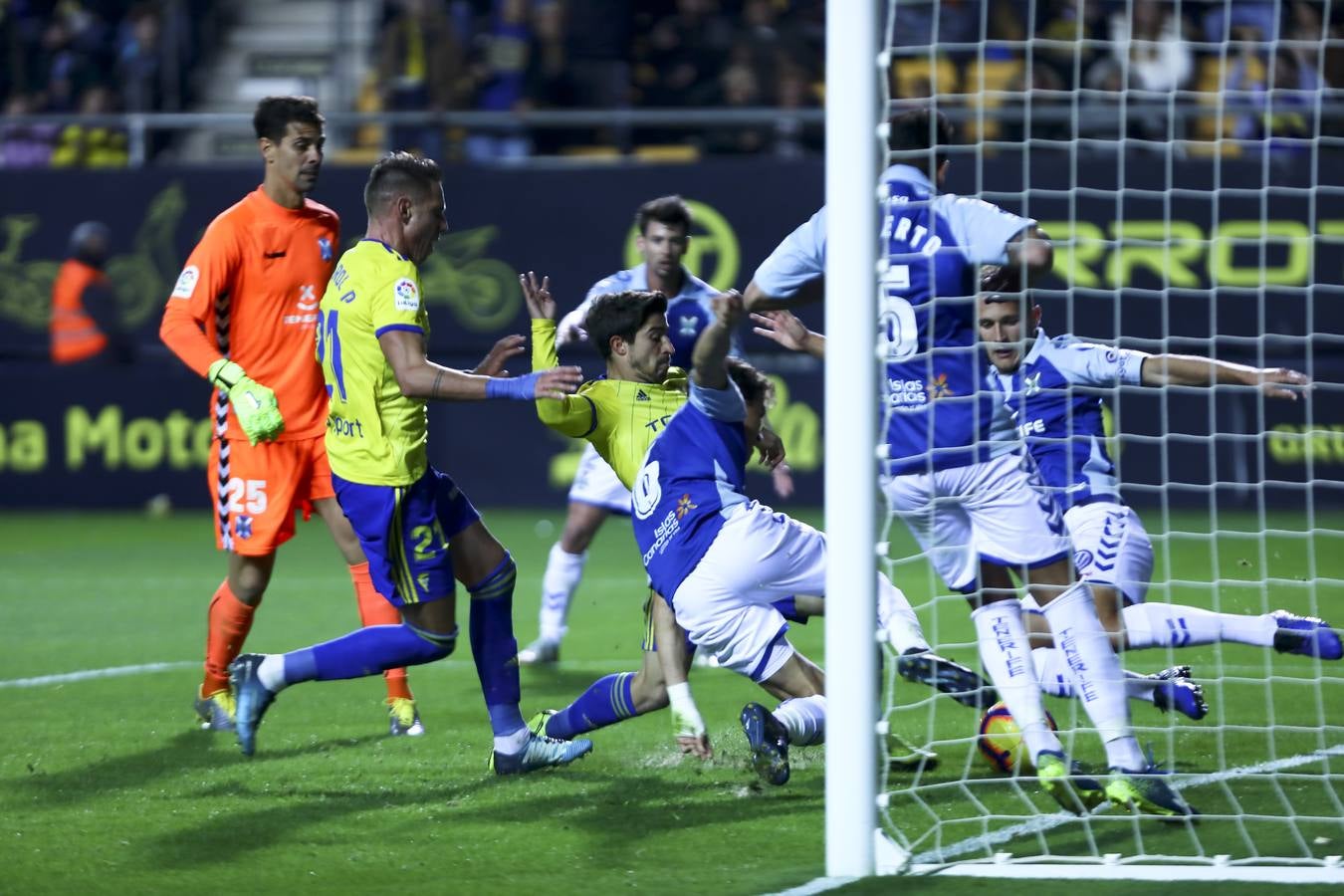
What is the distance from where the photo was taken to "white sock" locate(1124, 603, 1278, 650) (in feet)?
19.9

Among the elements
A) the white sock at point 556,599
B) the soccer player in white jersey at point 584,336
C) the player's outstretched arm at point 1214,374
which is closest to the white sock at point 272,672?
the soccer player in white jersey at point 584,336

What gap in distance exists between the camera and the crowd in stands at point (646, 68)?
12.6 meters

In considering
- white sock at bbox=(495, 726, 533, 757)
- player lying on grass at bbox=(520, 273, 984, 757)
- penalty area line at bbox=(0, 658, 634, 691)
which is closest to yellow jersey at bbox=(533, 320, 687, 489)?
player lying on grass at bbox=(520, 273, 984, 757)

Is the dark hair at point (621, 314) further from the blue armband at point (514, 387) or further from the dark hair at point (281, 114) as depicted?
the dark hair at point (281, 114)

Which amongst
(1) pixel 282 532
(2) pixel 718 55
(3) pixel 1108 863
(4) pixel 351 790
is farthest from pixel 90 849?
(2) pixel 718 55

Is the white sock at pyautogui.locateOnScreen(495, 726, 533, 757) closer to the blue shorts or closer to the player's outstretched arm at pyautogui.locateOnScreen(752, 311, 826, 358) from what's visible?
the blue shorts

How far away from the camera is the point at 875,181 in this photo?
14.0 ft

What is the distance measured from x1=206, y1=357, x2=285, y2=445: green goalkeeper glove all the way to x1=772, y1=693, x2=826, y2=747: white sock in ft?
5.95

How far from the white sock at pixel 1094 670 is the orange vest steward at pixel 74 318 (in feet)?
33.1

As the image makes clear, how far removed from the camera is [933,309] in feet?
16.8

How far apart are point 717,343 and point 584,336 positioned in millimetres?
2805

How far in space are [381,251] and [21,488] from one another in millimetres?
9429

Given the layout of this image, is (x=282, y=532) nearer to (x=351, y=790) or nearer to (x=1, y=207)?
(x=351, y=790)

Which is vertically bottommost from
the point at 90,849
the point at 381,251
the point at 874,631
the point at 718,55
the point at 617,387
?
the point at 90,849
